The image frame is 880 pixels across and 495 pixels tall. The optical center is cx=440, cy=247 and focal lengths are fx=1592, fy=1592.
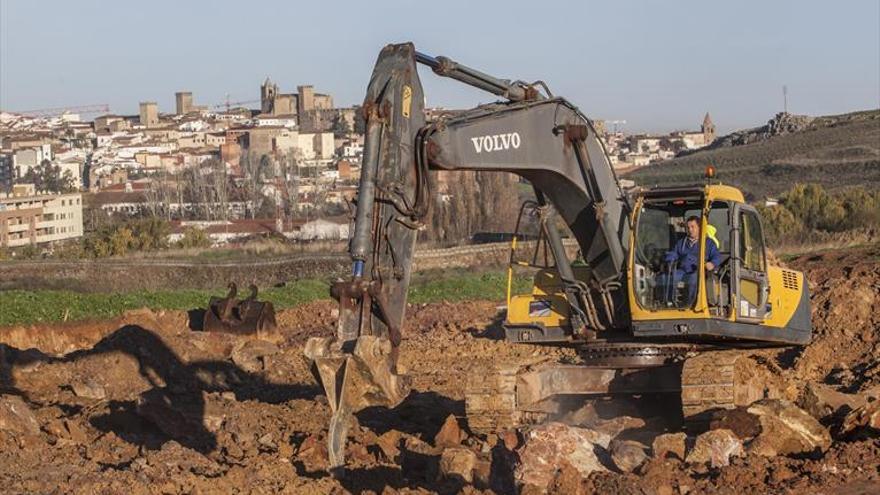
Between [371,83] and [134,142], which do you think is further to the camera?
[134,142]

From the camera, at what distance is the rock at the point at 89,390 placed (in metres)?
21.8

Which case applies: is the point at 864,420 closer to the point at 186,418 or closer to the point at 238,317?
the point at 186,418

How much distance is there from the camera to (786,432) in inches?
573

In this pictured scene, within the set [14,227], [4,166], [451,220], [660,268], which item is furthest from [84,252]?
[4,166]

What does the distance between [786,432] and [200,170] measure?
296 ft

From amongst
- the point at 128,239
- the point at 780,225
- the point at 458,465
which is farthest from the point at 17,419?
the point at 128,239

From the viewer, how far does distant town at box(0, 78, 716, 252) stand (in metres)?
83.7

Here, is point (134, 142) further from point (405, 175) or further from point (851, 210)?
point (405, 175)

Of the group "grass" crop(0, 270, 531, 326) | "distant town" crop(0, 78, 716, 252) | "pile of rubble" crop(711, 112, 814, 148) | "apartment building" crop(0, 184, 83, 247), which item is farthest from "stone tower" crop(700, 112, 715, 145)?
"grass" crop(0, 270, 531, 326)

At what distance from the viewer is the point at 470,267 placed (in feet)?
148

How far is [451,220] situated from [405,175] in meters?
51.3

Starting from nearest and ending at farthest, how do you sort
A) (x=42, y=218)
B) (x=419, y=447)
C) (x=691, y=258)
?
1. (x=691, y=258)
2. (x=419, y=447)
3. (x=42, y=218)

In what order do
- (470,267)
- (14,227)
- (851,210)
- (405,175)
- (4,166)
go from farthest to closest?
(4,166)
(14,227)
(851,210)
(470,267)
(405,175)

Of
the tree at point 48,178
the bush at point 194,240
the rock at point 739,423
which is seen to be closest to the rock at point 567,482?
the rock at point 739,423
